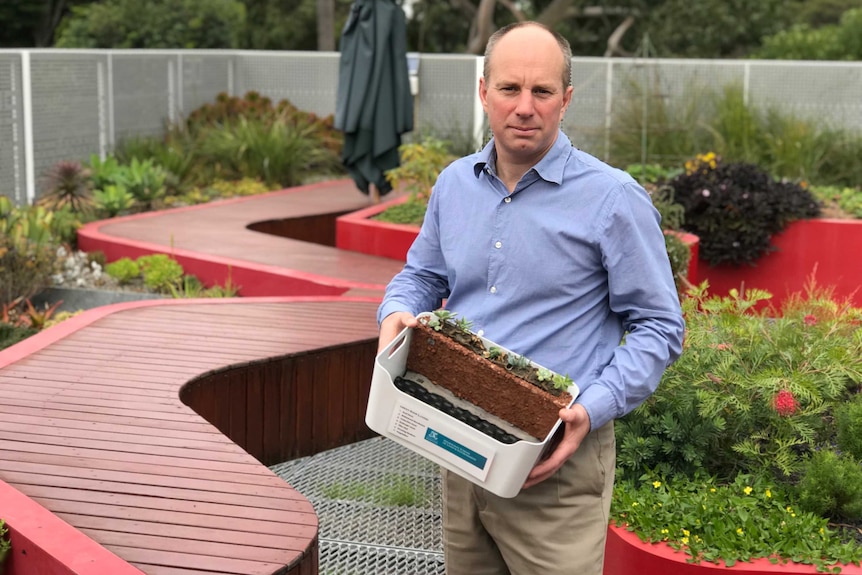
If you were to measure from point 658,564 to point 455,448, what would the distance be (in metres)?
1.36

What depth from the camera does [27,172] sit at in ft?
34.7

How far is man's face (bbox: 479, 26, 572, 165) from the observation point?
2182 mm

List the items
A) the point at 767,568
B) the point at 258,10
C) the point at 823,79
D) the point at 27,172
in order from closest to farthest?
the point at 767,568 → the point at 27,172 → the point at 823,79 → the point at 258,10

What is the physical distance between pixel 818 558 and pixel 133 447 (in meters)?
2.22

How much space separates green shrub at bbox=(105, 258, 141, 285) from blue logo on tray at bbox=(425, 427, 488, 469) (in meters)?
5.85

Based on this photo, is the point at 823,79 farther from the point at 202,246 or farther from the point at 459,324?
the point at 459,324

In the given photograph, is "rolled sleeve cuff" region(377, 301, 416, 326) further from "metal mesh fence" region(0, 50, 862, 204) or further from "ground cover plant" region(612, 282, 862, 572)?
"metal mesh fence" region(0, 50, 862, 204)

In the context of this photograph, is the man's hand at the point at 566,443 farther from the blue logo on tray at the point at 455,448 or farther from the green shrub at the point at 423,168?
the green shrub at the point at 423,168

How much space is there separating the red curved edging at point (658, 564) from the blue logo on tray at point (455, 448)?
133 centimetres

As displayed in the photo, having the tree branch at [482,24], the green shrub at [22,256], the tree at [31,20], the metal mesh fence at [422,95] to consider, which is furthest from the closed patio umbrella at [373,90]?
the tree at [31,20]

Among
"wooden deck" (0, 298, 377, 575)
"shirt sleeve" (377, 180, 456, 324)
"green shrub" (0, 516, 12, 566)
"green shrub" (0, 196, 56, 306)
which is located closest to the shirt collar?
"shirt sleeve" (377, 180, 456, 324)

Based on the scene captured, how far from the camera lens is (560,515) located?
7.64 ft

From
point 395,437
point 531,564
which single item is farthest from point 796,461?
point 395,437

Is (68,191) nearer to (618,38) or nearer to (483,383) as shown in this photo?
(483,383)
